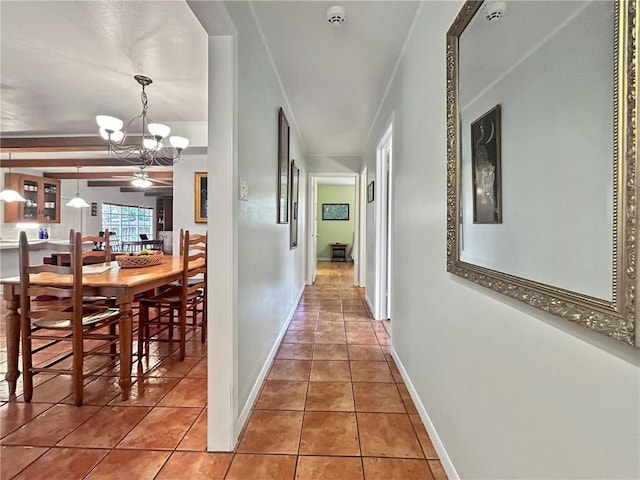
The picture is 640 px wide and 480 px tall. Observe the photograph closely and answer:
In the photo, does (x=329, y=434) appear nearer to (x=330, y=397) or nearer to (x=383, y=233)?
(x=330, y=397)

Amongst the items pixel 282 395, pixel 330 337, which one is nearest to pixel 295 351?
pixel 330 337

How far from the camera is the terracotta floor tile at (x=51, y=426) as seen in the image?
1599 millimetres

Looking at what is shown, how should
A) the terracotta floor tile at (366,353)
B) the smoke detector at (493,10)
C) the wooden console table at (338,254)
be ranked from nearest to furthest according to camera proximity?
the smoke detector at (493,10), the terracotta floor tile at (366,353), the wooden console table at (338,254)

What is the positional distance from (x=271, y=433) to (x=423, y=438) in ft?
2.60

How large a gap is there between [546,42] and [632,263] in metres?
0.58

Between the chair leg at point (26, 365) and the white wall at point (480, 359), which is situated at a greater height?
the white wall at point (480, 359)

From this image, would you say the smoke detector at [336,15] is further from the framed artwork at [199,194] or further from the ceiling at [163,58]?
the framed artwork at [199,194]

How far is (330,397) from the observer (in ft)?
6.59

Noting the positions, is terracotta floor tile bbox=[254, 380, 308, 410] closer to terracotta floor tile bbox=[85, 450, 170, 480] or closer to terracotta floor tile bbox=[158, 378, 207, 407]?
terracotta floor tile bbox=[158, 378, 207, 407]

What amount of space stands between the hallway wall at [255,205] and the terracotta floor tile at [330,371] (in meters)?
0.39

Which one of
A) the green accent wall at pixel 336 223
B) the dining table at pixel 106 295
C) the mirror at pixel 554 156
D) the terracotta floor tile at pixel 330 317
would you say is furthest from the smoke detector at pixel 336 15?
the green accent wall at pixel 336 223

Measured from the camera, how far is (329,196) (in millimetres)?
9758

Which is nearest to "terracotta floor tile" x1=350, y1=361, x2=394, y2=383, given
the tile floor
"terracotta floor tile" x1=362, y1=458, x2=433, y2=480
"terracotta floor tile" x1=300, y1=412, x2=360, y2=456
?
the tile floor

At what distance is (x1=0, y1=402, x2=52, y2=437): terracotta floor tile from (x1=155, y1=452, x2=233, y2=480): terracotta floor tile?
3.23 ft
